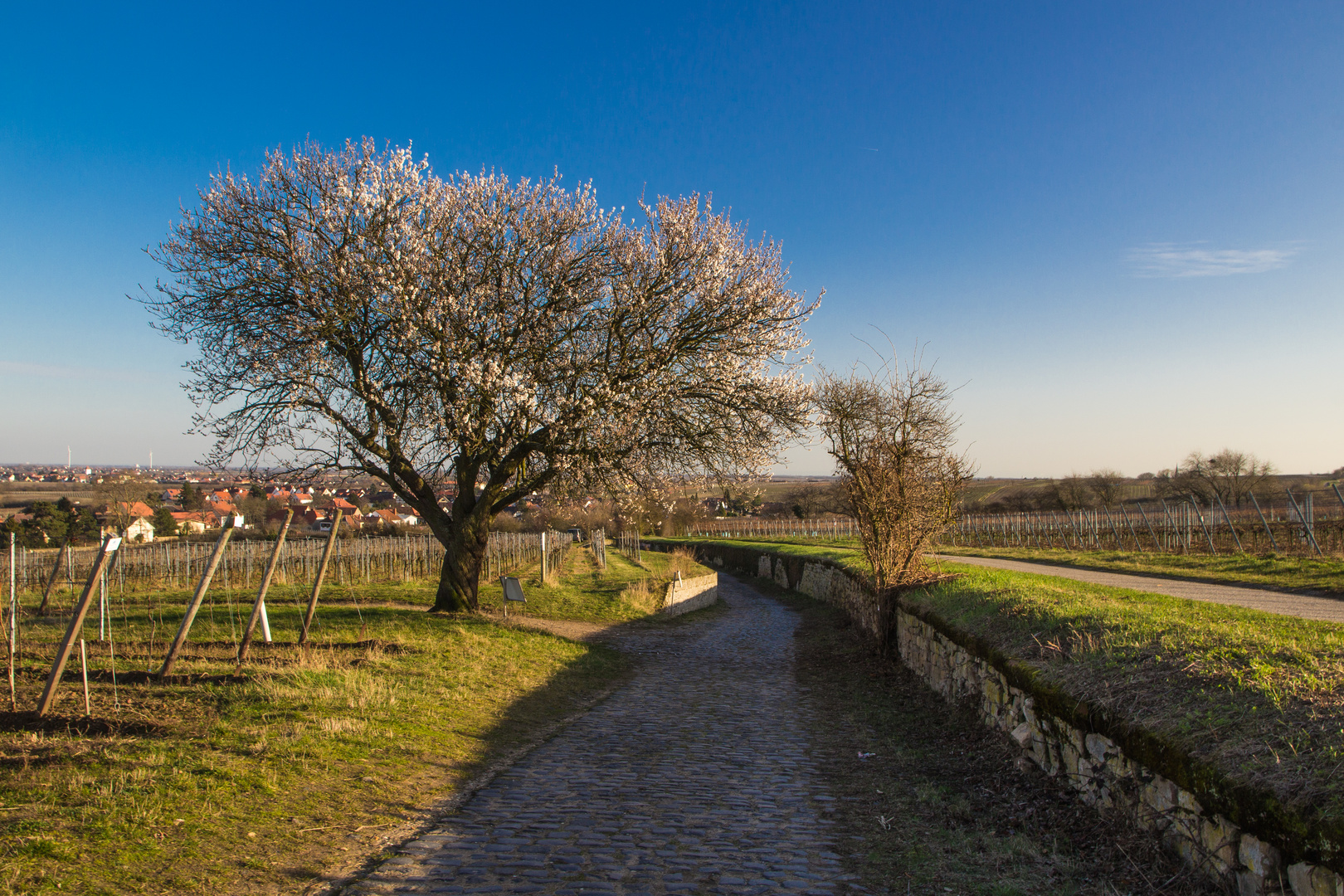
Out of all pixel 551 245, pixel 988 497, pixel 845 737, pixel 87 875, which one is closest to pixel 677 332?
pixel 551 245

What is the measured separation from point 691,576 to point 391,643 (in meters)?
14.9

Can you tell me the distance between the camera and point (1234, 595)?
42.2ft

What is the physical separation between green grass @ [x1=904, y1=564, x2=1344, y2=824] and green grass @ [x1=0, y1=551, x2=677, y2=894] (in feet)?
15.1

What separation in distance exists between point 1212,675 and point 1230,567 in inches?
677

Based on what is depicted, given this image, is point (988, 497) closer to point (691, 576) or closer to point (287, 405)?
point (691, 576)

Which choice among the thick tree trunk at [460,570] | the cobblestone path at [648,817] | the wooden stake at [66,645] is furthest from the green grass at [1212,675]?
the thick tree trunk at [460,570]

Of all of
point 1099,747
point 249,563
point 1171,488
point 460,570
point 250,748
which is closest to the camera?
point 1099,747

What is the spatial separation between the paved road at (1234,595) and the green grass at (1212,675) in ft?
12.8

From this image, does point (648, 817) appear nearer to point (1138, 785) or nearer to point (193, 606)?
point (1138, 785)

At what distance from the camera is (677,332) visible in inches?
539

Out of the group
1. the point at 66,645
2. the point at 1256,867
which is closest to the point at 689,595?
the point at 66,645

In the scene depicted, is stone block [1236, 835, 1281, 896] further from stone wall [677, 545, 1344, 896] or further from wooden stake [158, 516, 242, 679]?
wooden stake [158, 516, 242, 679]

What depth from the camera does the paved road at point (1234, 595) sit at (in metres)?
10.6

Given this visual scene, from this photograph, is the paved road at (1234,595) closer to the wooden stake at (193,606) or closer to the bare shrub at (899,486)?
the bare shrub at (899,486)
